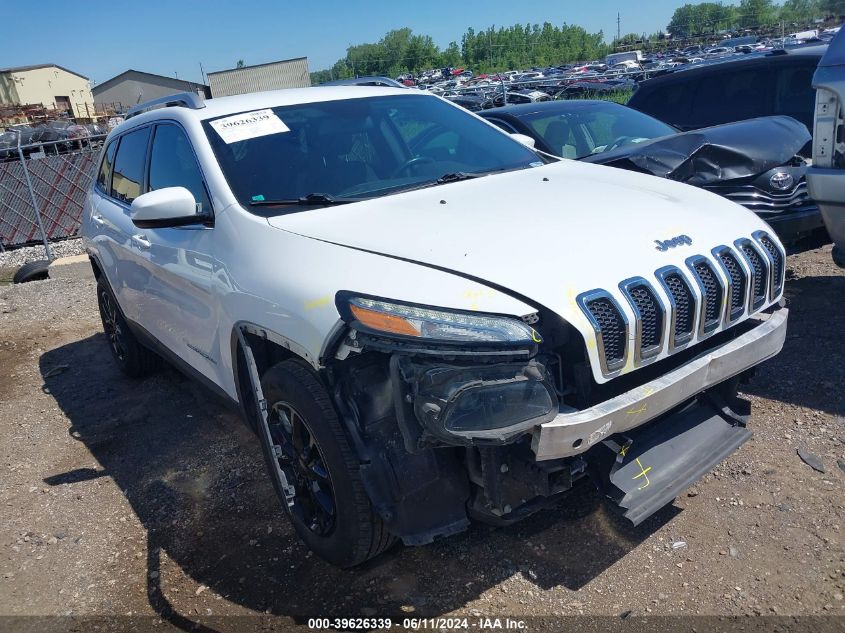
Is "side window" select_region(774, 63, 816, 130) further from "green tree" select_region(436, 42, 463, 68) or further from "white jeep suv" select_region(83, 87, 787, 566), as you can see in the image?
"green tree" select_region(436, 42, 463, 68)

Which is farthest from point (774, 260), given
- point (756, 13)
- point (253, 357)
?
point (756, 13)

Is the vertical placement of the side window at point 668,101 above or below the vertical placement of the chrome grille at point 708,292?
above

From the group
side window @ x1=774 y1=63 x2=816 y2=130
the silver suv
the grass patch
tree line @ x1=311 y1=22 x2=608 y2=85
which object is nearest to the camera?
the silver suv

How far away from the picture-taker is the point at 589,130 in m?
6.54

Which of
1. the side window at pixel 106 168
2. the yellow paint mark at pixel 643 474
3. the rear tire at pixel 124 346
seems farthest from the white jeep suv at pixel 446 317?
the rear tire at pixel 124 346

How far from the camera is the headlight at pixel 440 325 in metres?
2.20

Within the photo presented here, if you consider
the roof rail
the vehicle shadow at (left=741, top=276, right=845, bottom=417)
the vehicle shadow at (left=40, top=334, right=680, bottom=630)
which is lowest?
the vehicle shadow at (left=40, top=334, right=680, bottom=630)

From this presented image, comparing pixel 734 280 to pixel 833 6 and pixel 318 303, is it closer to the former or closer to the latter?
pixel 318 303

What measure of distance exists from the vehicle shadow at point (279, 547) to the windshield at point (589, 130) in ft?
12.6

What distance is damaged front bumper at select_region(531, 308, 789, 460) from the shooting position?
2.25m

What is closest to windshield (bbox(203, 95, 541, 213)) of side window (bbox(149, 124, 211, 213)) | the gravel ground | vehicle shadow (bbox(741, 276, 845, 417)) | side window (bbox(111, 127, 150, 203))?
side window (bbox(149, 124, 211, 213))

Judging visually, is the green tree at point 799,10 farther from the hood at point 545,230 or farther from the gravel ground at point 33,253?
the hood at point 545,230

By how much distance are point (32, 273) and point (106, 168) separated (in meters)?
5.89

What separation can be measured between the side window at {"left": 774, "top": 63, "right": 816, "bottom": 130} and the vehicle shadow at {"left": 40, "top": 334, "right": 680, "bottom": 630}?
5472 mm
